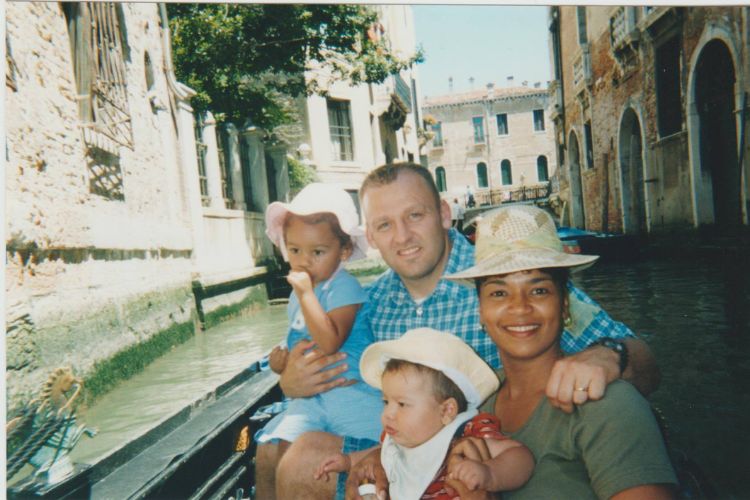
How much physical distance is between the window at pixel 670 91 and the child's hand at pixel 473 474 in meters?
6.02

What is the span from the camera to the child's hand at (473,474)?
0.91m

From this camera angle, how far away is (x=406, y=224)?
132cm

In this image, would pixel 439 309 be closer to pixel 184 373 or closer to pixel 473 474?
pixel 473 474

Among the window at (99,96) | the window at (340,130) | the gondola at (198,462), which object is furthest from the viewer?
the window at (99,96)

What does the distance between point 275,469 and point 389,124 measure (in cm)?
196

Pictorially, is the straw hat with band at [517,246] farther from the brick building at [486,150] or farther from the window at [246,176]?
the window at [246,176]

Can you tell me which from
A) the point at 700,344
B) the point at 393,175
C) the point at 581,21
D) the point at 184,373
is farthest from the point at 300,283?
the point at 581,21

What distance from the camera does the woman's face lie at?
1.01 meters

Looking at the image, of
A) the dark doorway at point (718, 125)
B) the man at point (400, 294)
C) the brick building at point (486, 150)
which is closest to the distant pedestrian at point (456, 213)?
the man at point (400, 294)

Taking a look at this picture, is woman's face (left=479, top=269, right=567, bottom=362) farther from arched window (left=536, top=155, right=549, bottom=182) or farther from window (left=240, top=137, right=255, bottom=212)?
arched window (left=536, top=155, right=549, bottom=182)

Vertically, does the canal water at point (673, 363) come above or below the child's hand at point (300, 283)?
below

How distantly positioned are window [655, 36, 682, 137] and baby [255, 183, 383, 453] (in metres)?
5.68

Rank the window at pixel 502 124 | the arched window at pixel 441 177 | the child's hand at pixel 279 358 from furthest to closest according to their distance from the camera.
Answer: the window at pixel 502 124 < the arched window at pixel 441 177 < the child's hand at pixel 279 358

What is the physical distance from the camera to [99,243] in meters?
2.68
